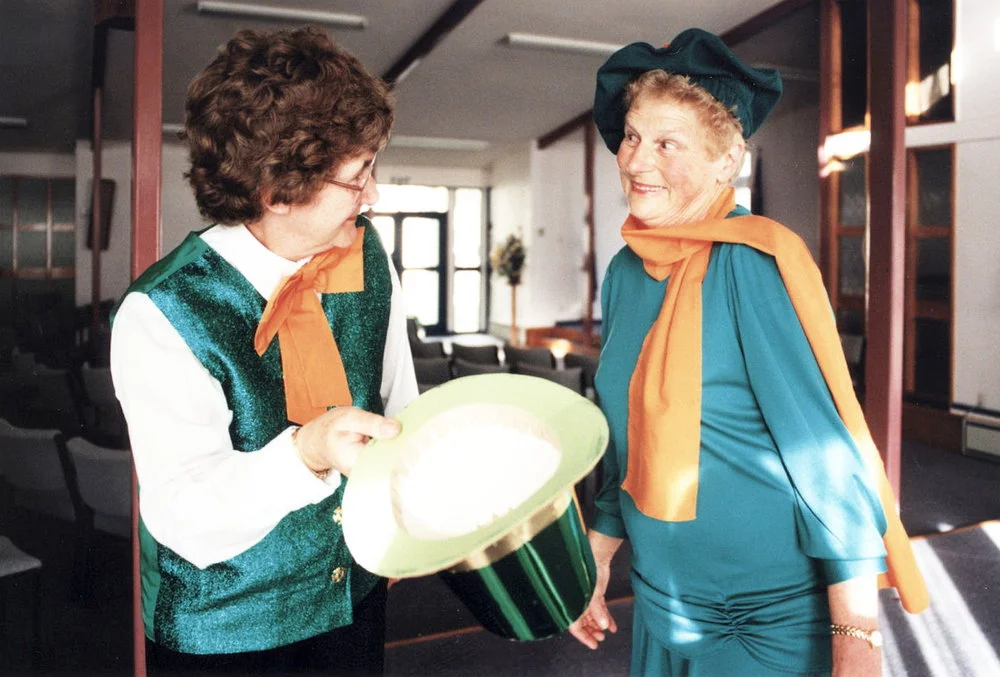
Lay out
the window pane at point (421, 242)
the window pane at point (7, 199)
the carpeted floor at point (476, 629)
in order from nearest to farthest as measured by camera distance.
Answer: the carpeted floor at point (476, 629) < the window pane at point (7, 199) < the window pane at point (421, 242)

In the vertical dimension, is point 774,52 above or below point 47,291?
above

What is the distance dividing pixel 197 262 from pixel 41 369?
14.1ft

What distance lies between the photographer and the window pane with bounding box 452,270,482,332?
14.9 meters

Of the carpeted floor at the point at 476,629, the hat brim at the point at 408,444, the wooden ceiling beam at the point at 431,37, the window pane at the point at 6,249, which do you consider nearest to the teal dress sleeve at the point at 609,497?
the hat brim at the point at 408,444

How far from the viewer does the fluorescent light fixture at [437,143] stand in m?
12.3

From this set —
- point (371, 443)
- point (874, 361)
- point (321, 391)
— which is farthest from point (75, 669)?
point (874, 361)

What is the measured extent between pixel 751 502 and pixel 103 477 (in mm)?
2409

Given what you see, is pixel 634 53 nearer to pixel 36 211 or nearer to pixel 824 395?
pixel 824 395

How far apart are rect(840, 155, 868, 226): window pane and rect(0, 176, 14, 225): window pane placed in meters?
13.0

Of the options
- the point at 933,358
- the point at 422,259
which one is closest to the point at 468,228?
the point at 422,259

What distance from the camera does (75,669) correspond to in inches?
106

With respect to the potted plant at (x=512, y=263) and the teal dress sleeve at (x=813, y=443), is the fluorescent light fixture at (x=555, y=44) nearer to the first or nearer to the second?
the potted plant at (x=512, y=263)

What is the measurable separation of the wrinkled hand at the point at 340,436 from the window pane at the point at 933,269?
21.9ft

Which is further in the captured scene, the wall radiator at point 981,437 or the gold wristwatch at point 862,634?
the wall radiator at point 981,437
